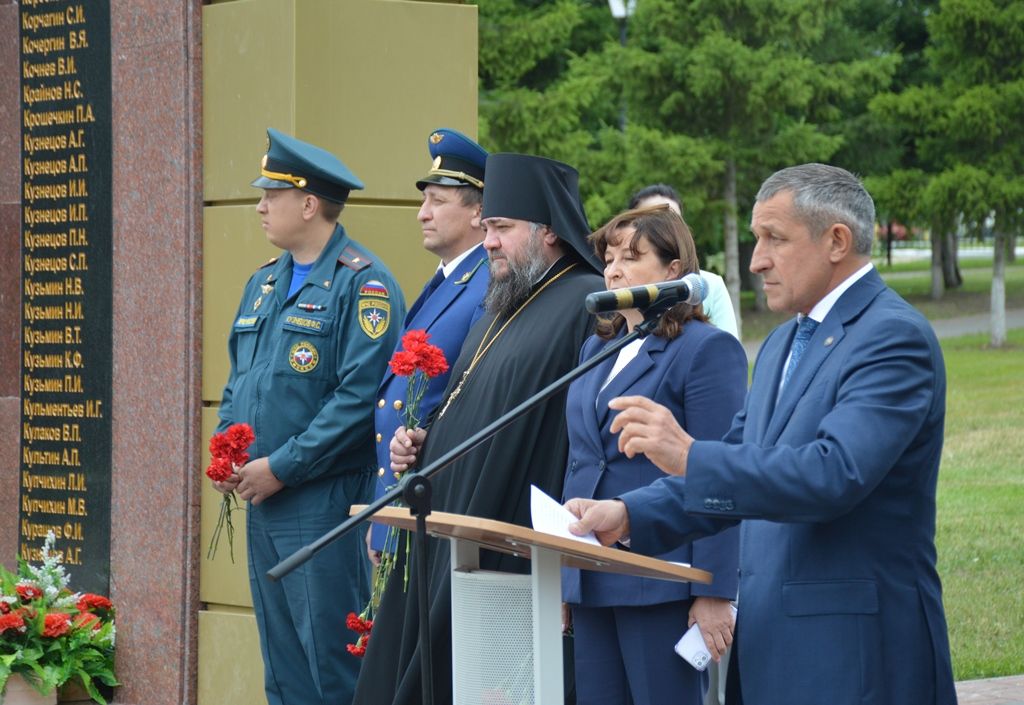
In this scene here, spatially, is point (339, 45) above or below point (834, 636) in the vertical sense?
above

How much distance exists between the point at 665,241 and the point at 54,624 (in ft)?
12.2

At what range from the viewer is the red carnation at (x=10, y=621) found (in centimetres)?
675

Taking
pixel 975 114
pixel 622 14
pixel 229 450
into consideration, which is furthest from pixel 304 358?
pixel 975 114

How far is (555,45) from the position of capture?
29.2 metres

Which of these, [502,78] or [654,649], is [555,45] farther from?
[654,649]

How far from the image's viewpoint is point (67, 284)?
297 inches

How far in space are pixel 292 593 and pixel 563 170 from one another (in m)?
1.92

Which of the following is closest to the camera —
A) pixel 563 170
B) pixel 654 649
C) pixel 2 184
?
pixel 654 649

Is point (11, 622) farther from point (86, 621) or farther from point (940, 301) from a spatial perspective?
point (940, 301)

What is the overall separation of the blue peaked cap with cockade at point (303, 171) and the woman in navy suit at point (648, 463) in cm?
169

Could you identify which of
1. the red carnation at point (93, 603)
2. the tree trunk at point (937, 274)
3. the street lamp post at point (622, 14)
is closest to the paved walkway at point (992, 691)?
the red carnation at point (93, 603)

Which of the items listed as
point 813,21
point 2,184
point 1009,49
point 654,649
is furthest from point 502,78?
point 654,649

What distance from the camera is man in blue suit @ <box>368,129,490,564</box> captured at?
18.8 feet

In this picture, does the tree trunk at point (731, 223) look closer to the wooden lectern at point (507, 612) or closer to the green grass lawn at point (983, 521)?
the green grass lawn at point (983, 521)
